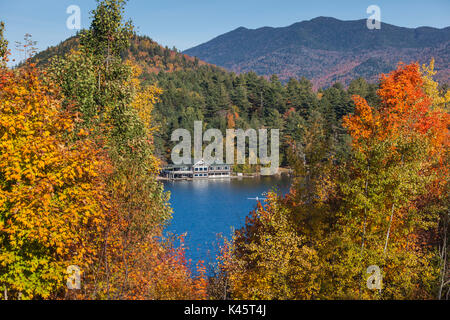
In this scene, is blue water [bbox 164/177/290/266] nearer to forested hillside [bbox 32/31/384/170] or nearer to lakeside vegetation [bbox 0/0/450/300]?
lakeside vegetation [bbox 0/0/450/300]

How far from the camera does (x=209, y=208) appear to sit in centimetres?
→ 6831

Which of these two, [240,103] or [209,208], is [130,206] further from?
[240,103]

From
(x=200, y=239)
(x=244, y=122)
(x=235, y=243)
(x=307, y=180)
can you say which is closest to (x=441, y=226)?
(x=307, y=180)

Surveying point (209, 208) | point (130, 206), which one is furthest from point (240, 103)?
point (130, 206)

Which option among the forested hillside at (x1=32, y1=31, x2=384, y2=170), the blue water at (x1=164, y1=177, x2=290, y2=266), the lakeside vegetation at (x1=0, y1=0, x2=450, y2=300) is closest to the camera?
the lakeside vegetation at (x1=0, y1=0, x2=450, y2=300)

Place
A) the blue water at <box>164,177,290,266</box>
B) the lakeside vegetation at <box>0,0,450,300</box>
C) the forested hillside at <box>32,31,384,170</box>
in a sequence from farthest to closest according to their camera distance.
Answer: the forested hillside at <box>32,31,384,170</box>
the blue water at <box>164,177,290,266</box>
the lakeside vegetation at <box>0,0,450,300</box>

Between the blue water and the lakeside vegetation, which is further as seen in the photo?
the blue water

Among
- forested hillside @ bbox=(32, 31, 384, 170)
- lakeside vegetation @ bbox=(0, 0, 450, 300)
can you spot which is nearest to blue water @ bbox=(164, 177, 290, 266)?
lakeside vegetation @ bbox=(0, 0, 450, 300)

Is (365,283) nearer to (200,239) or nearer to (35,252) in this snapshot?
(35,252)

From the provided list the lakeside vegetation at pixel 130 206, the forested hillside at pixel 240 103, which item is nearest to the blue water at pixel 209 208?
the lakeside vegetation at pixel 130 206

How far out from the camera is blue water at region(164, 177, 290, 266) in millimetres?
46219

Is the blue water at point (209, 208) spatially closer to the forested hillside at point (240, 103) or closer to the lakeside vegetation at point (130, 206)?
the lakeside vegetation at point (130, 206)

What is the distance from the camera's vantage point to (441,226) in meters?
25.8
